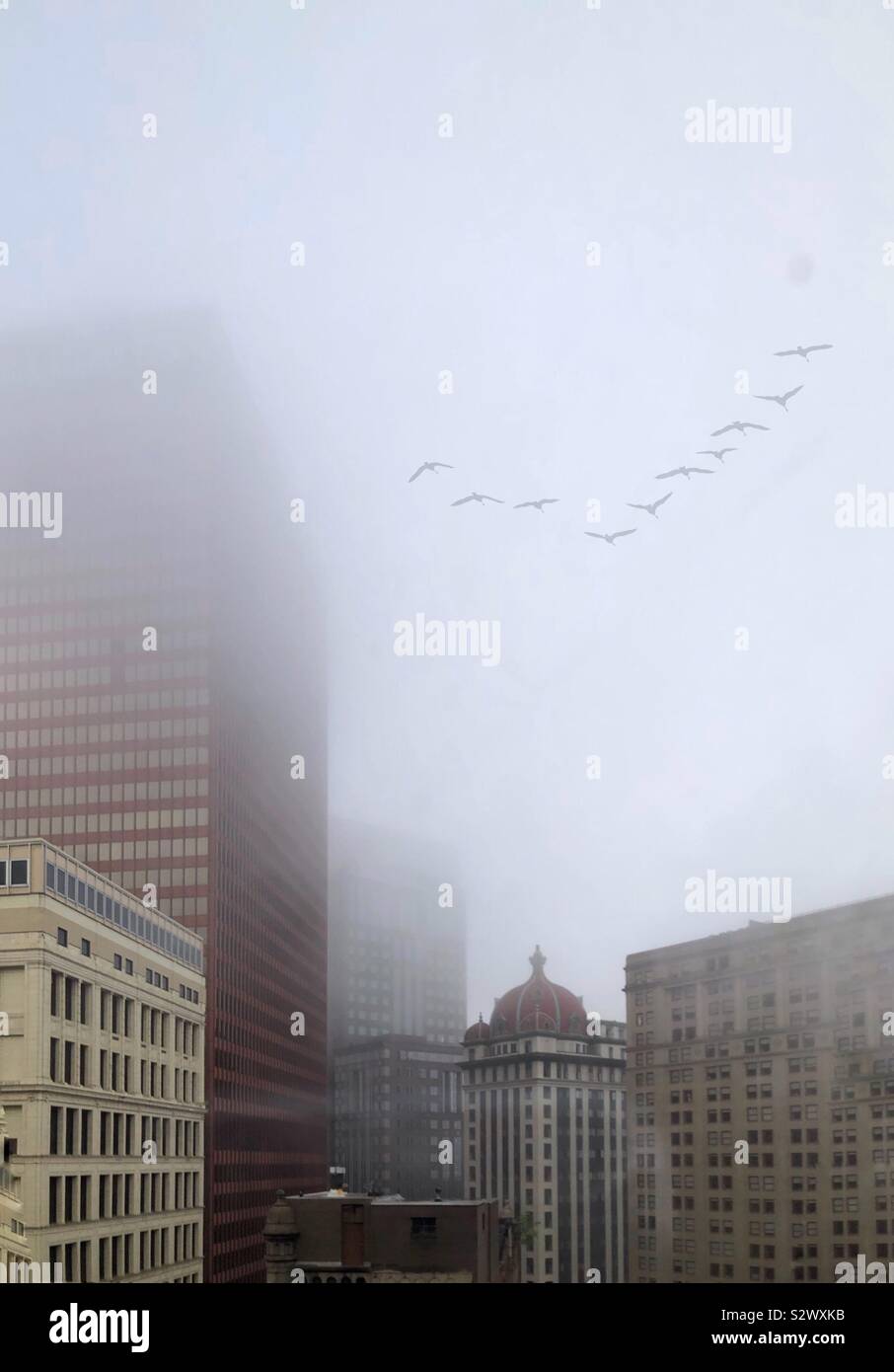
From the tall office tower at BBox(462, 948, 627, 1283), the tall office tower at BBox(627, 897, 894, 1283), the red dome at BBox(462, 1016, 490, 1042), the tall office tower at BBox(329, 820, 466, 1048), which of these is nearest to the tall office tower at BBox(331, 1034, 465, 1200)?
the tall office tower at BBox(462, 948, 627, 1283)

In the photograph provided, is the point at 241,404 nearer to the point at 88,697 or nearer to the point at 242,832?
the point at 88,697

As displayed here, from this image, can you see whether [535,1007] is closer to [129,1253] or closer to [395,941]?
[395,941]

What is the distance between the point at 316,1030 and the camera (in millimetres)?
54812

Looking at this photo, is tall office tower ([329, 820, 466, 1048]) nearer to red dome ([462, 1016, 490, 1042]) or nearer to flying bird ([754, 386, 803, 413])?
red dome ([462, 1016, 490, 1042])

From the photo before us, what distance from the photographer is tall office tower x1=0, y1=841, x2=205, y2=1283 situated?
25859mm

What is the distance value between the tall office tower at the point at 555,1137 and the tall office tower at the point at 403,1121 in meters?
0.52

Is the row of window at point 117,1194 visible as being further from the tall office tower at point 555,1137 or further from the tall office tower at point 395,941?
the tall office tower at point 555,1137

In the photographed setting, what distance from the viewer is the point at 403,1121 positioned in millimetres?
42062

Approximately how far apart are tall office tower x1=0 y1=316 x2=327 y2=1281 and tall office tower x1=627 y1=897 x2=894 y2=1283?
10.6 meters

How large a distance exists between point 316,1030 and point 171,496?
19.3m

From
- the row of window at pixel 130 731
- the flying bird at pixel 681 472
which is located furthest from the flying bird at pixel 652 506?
the row of window at pixel 130 731

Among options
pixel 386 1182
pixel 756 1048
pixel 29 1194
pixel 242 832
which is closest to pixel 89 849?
pixel 242 832

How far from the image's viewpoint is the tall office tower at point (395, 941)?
130 ft

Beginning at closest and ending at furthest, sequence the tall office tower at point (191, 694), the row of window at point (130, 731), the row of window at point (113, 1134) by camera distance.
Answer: the row of window at point (113, 1134), the tall office tower at point (191, 694), the row of window at point (130, 731)
